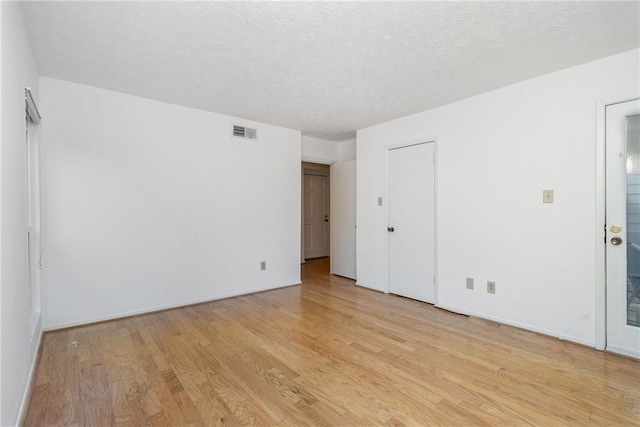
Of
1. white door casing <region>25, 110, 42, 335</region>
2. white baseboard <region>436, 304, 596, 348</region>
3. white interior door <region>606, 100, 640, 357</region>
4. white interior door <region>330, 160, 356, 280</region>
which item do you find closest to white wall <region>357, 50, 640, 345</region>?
white baseboard <region>436, 304, 596, 348</region>

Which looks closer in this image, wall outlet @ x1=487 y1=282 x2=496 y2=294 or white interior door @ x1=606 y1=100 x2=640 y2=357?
white interior door @ x1=606 y1=100 x2=640 y2=357

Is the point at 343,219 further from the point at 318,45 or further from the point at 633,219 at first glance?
the point at 633,219

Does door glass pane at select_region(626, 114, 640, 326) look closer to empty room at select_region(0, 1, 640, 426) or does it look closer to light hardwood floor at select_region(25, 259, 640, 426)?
empty room at select_region(0, 1, 640, 426)

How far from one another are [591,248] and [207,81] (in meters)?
3.88

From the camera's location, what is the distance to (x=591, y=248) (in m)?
2.52

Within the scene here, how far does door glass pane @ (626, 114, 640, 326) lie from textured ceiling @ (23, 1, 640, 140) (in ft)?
2.29

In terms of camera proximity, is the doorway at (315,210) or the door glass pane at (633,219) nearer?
the door glass pane at (633,219)

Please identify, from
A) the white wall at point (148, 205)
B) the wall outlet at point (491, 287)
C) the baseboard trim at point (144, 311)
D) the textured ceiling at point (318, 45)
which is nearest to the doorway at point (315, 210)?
the white wall at point (148, 205)

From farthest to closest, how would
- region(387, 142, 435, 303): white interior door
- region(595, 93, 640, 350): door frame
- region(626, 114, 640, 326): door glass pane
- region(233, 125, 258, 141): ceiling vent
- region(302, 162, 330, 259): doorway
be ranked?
region(302, 162, 330, 259): doorway < region(233, 125, 258, 141): ceiling vent < region(387, 142, 435, 303): white interior door < region(595, 93, 640, 350): door frame < region(626, 114, 640, 326): door glass pane

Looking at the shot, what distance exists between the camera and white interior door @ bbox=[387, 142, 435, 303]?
3.70 m

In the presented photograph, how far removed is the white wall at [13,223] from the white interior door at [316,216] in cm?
A: 539

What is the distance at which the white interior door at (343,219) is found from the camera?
506 cm

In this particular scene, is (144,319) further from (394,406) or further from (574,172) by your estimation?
(574,172)

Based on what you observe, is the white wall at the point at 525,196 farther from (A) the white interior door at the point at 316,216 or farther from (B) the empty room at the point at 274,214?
(A) the white interior door at the point at 316,216
